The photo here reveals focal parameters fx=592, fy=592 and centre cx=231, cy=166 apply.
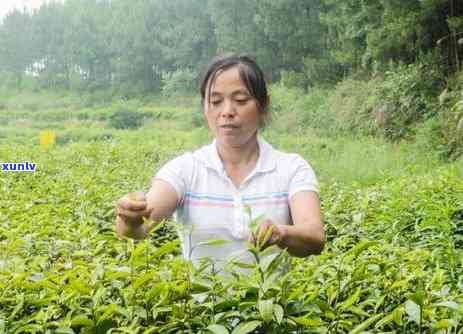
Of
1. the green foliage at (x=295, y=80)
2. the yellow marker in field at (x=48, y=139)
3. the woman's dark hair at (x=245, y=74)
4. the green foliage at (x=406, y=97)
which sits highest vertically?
the green foliage at (x=295, y=80)

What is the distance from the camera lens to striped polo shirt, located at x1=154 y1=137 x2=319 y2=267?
1287 millimetres

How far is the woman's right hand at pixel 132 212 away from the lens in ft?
3.48

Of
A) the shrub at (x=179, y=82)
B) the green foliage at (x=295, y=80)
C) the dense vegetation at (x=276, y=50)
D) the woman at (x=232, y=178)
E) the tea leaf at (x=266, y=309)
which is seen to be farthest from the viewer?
the shrub at (x=179, y=82)

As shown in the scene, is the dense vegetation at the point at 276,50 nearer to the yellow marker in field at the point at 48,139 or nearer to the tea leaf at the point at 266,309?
the tea leaf at the point at 266,309

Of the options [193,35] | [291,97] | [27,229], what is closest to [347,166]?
[27,229]

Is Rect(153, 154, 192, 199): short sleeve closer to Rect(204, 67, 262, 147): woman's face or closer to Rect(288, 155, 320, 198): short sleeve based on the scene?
→ Rect(204, 67, 262, 147): woman's face

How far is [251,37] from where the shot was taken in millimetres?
18484

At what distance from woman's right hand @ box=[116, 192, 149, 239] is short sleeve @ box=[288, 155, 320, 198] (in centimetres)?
37

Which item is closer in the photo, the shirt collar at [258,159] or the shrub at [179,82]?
the shirt collar at [258,159]

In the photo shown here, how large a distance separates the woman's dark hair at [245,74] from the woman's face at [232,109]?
11 mm

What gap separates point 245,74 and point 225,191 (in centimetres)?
27

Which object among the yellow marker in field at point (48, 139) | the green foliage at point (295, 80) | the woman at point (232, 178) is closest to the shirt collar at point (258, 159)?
the woman at point (232, 178)

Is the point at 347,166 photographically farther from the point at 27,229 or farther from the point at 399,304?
the point at 399,304

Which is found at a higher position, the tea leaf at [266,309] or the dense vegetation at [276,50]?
the dense vegetation at [276,50]
